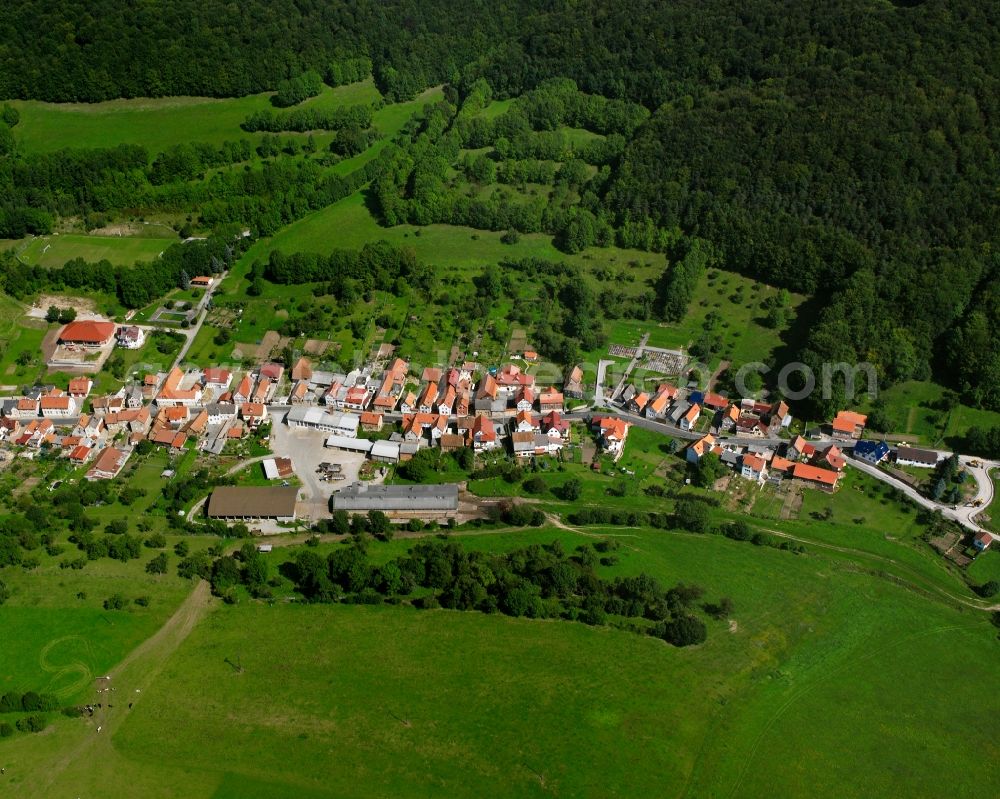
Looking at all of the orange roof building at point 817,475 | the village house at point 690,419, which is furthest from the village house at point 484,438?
the orange roof building at point 817,475

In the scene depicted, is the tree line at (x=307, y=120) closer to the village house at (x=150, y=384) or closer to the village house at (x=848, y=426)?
the village house at (x=150, y=384)

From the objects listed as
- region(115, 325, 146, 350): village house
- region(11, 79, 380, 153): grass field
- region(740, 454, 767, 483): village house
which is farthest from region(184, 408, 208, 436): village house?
region(11, 79, 380, 153): grass field

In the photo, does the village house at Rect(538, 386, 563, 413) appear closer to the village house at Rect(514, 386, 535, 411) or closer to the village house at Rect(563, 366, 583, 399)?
the village house at Rect(514, 386, 535, 411)

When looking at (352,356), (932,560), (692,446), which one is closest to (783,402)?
(692,446)

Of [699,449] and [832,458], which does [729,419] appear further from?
[832,458]

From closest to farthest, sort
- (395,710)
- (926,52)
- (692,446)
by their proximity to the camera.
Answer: (395,710) → (692,446) → (926,52)

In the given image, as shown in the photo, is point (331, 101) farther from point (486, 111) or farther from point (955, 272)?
point (955, 272)
